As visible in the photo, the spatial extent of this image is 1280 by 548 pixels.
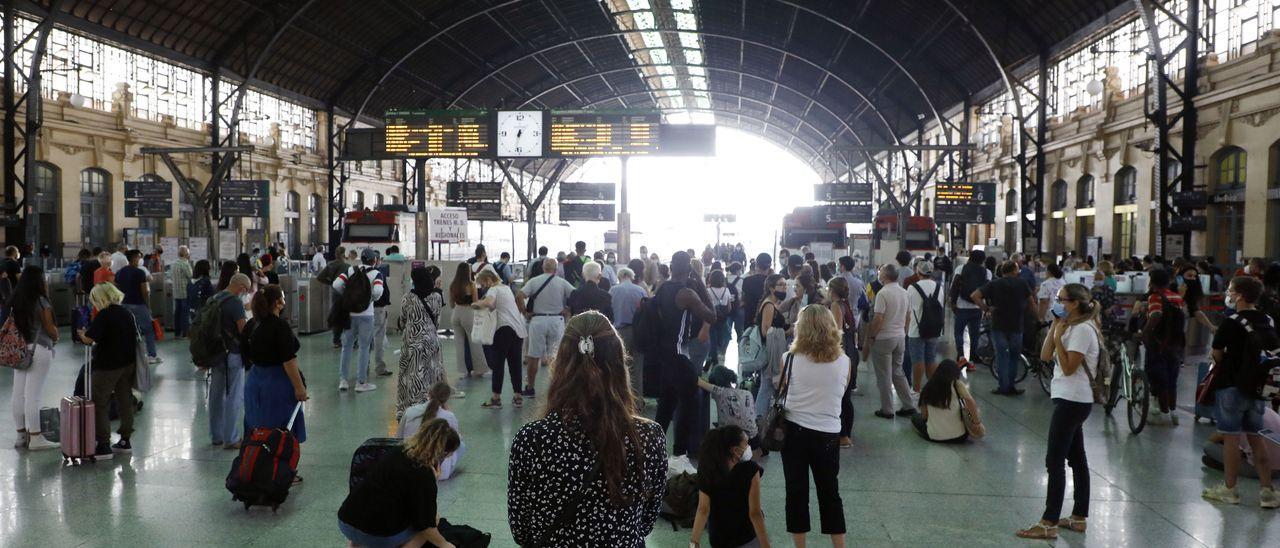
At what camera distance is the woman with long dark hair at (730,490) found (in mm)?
4551

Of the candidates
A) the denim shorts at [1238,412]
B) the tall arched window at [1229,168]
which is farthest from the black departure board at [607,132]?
the denim shorts at [1238,412]

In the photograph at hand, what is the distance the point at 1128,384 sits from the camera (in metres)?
8.71

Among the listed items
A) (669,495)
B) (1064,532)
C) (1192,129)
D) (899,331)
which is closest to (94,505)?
(669,495)

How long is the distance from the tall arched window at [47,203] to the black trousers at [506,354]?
20.4 m

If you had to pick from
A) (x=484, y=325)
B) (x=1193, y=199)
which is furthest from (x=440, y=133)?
(x=1193, y=199)

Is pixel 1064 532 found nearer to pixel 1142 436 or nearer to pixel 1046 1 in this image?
pixel 1142 436

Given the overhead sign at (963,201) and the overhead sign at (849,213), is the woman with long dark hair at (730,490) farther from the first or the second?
the overhead sign at (849,213)

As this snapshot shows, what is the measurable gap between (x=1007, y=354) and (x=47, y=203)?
24973mm

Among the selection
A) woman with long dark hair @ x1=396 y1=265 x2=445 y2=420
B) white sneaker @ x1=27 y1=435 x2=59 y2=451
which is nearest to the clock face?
woman with long dark hair @ x1=396 y1=265 x2=445 y2=420

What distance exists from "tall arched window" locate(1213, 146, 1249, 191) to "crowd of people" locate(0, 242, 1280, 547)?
24.0ft

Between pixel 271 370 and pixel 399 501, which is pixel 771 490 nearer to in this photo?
pixel 399 501

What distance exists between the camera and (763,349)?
25.1ft

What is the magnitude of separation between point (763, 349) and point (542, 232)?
86.1ft

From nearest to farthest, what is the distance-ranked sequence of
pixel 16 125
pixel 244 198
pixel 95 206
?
1. pixel 16 125
2. pixel 244 198
3. pixel 95 206
